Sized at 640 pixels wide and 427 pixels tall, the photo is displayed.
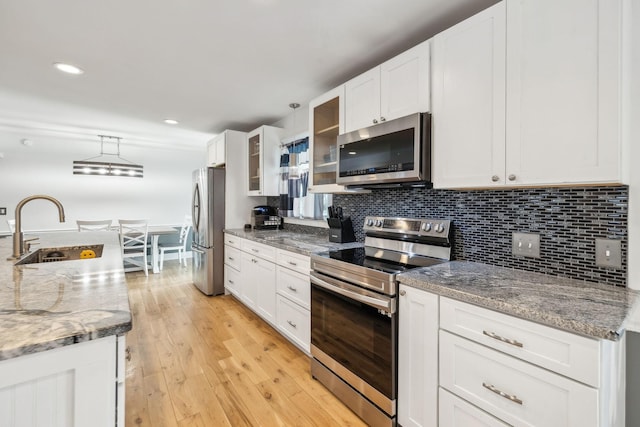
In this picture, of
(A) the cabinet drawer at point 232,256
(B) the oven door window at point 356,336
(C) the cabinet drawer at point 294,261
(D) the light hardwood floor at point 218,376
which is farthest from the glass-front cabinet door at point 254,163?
(B) the oven door window at point 356,336

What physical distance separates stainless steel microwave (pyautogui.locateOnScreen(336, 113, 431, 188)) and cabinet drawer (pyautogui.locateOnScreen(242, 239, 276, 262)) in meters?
0.94

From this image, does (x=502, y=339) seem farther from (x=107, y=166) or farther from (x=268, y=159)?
(x=107, y=166)

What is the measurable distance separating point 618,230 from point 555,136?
50 centimetres

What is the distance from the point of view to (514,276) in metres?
1.43

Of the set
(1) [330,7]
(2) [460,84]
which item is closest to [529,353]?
(2) [460,84]

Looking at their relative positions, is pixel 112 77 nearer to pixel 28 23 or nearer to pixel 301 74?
pixel 28 23

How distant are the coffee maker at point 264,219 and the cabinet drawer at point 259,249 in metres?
0.46

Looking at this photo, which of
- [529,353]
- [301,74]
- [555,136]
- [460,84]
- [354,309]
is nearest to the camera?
[529,353]

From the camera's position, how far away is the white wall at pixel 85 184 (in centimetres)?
466

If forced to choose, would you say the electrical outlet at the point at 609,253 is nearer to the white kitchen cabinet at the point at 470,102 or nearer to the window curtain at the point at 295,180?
the white kitchen cabinet at the point at 470,102

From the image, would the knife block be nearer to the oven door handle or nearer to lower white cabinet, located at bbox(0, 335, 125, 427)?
the oven door handle

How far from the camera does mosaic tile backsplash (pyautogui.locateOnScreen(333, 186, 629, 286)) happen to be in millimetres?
1285

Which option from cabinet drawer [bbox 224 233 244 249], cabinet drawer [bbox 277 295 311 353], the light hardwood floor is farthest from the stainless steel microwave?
cabinet drawer [bbox 224 233 244 249]

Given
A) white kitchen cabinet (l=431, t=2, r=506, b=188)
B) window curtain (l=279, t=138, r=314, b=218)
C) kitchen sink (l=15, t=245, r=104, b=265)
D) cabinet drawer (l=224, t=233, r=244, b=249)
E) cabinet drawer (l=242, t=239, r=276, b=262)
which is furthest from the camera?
cabinet drawer (l=224, t=233, r=244, b=249)
